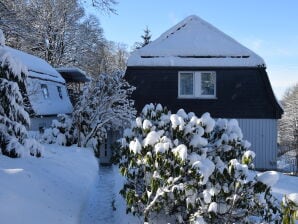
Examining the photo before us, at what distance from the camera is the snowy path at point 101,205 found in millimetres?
7711

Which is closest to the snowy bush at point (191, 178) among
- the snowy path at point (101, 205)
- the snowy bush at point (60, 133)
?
the snowy path at point (101, 205)

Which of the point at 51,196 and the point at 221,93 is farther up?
the point at 221,93

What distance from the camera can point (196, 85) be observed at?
1747 centimetres

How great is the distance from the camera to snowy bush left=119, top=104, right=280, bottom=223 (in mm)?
5562

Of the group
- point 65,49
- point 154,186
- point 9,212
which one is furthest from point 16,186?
point 65,49

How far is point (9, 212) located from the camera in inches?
200

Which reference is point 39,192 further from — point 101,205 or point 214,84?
point 214,84

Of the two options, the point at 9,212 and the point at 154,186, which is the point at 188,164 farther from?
the point at 9,212

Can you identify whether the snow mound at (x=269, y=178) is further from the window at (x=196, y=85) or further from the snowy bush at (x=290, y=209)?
the window at (x=196, y=85)

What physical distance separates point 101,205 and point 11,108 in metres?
2.89

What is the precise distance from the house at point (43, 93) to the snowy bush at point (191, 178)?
32.6 feet

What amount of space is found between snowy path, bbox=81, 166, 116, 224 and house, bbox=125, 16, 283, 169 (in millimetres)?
5725

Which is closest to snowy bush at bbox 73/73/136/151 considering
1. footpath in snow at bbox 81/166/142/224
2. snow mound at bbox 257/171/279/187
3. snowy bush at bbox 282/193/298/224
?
footpath in snow at bbox 81/166/142/224

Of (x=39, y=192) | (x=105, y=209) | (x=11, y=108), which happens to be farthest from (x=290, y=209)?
(x=11, y=108)
